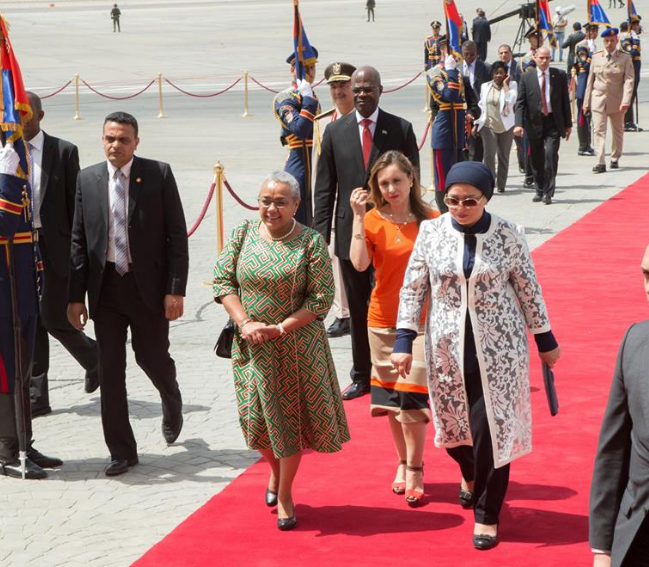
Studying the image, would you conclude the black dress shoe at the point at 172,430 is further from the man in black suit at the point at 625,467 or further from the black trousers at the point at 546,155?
the black trousers at the point at 546,155

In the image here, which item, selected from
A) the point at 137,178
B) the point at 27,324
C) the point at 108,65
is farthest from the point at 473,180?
the point at 108,65

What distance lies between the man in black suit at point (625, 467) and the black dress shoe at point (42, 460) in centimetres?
410

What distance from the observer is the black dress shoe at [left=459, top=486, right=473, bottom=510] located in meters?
6.13

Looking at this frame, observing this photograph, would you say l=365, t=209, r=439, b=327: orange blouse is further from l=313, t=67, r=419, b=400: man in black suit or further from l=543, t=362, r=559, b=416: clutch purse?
l=313, t=67, r=419, b=400: man in black suit

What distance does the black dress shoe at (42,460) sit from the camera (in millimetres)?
6922

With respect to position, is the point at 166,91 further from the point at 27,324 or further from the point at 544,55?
the point at 27,324

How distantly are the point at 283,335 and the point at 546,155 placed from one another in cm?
1017

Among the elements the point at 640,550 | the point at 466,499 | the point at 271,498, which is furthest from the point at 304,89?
the point at 640,550

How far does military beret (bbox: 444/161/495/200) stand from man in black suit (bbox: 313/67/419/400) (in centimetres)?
242

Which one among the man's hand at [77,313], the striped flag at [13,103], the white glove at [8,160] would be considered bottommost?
the man's hand at [77,313]

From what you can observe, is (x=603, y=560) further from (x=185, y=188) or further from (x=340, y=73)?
(x=185, y=188)

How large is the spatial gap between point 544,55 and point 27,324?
970cm

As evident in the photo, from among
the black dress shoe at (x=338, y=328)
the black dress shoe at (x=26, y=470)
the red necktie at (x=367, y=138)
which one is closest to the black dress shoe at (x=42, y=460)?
the black dress shoe at (x=26, y=470)

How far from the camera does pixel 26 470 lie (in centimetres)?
680
